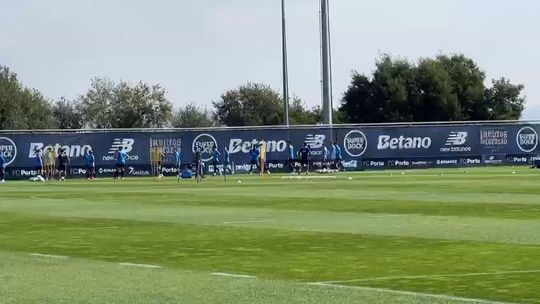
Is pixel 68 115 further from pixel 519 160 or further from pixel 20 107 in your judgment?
pixel 519 160

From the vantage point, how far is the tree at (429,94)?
356 ft

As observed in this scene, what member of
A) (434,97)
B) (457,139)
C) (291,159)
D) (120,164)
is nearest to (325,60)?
(291,159)

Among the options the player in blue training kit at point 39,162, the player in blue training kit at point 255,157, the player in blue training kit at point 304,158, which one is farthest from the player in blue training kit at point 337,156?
the player in blue training kit at point 39,162

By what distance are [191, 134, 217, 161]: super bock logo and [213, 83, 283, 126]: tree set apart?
191ft

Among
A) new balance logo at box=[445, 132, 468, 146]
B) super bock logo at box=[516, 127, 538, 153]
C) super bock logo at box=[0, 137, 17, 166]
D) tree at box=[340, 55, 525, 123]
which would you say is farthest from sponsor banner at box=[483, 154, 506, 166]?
tree at box=[340, 55, 525, 123]

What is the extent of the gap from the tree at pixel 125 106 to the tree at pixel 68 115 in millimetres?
665

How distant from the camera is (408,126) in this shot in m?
71.4

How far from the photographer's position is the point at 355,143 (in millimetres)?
70312

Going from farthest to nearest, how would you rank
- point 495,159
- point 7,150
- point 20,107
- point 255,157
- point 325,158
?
point 20,107, point 495,159, point 325,158, point 255,157, point 7,150

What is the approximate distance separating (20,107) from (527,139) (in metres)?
52.9

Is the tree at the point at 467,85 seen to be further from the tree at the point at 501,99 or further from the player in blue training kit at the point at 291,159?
the player in blue training kit at the point at 291,159

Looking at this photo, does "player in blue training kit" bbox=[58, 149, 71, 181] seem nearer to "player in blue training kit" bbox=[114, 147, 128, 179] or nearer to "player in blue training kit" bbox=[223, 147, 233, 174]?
"player in blue training kit" bbox=[114, 147, 128, 179]

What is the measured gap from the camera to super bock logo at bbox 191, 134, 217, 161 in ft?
221

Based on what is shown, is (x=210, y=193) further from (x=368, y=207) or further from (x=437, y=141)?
(x=437, y=141)
